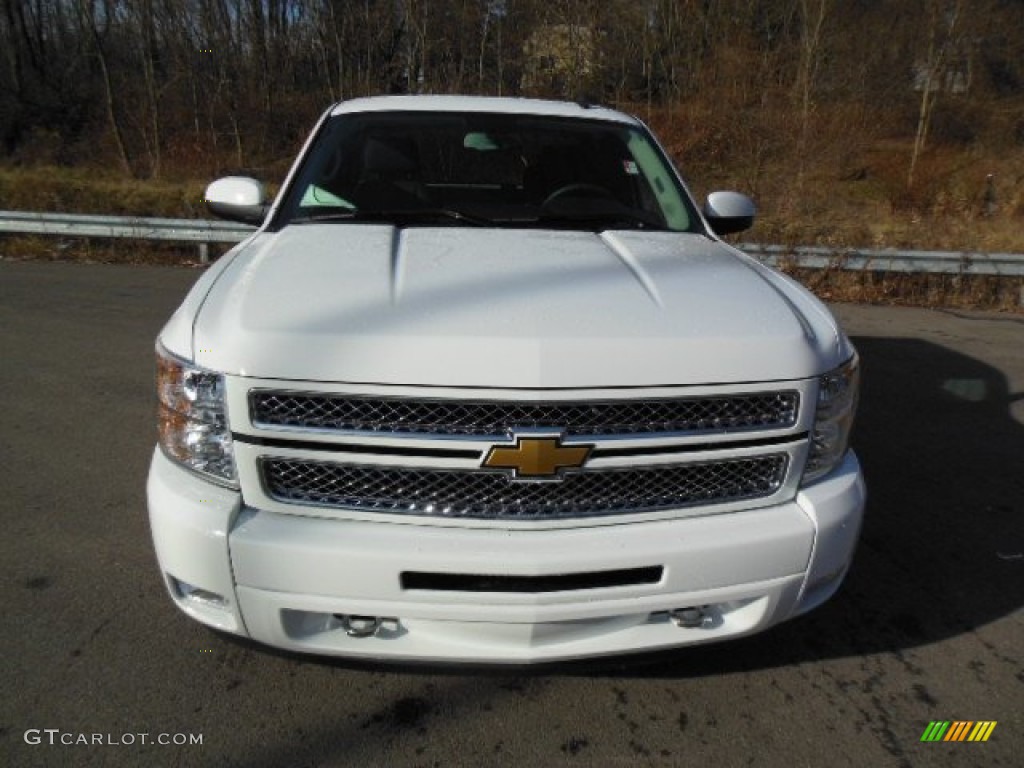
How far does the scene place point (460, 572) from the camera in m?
1.86

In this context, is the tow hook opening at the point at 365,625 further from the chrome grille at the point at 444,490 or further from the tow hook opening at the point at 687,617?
the tow hook opening at the point at 687,617

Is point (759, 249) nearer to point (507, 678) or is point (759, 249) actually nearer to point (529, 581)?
point (507, 678)

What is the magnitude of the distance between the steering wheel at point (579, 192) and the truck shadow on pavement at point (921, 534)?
Result: 1899 millimetres

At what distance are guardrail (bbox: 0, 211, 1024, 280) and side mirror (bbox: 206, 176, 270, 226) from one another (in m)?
4.59

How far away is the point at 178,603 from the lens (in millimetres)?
2084

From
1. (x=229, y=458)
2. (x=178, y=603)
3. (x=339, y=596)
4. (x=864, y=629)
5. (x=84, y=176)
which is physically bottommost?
(x=84, y=176)

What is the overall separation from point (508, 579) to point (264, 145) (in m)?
19.3

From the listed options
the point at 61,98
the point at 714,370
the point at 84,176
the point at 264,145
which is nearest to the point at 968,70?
the point at 264,145

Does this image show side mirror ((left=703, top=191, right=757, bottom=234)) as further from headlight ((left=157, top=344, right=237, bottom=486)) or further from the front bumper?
headlight ((left=157, top=344, right=237, bottom=486))

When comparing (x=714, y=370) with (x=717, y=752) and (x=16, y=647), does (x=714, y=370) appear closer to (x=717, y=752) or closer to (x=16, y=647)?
(x=717, y=752)

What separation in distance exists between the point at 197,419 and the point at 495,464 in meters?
0.79

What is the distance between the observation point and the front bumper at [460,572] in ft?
6.12

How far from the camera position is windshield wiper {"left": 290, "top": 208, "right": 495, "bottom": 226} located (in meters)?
2.95
